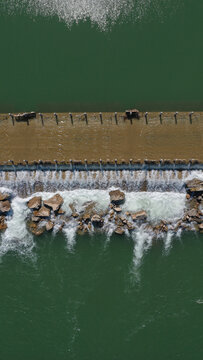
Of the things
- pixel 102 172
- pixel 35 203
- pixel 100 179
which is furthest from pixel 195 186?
pixel 35 203

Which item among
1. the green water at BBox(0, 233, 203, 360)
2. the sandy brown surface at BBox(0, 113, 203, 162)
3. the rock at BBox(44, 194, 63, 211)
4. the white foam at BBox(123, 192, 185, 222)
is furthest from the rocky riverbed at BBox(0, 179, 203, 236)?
the sandy brown surface at BBox(0, 113, 203, 162)

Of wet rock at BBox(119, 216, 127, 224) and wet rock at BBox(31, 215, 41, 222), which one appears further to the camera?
wet rock at BBox(31, 215, 41, 222)

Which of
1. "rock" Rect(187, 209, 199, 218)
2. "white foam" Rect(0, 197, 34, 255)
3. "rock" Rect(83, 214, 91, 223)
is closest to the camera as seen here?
"rock" Rect(187, 209, 199, 218)

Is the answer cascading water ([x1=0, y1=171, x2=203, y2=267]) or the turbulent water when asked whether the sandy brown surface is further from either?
the turbulent water

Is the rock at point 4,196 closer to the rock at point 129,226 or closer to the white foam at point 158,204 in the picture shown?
the white foam at point 158,204

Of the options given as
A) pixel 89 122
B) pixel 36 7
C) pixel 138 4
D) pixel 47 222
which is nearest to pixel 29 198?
pixel 47 222

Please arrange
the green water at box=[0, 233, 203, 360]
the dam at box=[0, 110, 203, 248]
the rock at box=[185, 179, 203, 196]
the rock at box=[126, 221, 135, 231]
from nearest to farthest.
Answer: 1. the green water at box=[0, 233, 203, 360]
2. the rock at box=[185, 179, 203, 196]
3. the dam at box=[0, 110, 203, 248]
4. the rock at box=[126, 221, 135, 231]

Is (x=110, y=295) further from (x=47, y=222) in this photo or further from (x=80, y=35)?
(x=80, y=35)
